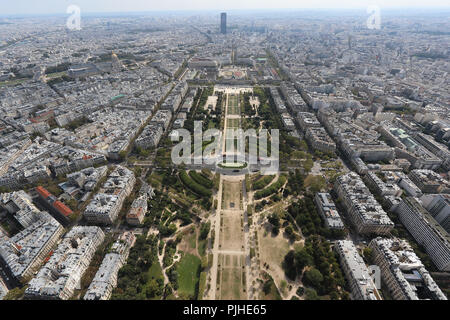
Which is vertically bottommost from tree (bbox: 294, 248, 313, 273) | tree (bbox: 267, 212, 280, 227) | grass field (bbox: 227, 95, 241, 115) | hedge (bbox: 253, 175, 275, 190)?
tree (bbox: 294, 248, 313, 273)

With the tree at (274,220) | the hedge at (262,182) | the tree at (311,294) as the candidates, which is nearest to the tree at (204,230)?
the tree at (274,220)

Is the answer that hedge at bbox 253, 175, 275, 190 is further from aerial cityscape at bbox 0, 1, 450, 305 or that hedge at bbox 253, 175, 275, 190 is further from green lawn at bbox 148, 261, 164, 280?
green lawn at bbox 148, 261, 164, 280

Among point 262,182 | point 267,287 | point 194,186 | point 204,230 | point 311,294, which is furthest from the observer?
point 262,182

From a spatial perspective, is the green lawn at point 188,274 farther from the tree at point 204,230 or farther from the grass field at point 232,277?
the grass field at point 232,277

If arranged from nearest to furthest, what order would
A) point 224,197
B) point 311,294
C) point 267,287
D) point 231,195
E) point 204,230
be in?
point 311,294 < point 267,287 < point 204,230 < point 224,197 < point 231,195

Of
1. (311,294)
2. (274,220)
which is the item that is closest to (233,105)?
(274,220)

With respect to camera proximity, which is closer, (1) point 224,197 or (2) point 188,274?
(2) point 188,274

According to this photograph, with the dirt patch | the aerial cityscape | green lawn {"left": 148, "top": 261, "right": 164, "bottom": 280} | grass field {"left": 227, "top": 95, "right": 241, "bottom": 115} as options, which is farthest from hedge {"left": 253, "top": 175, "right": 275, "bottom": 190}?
grass field {"left": 227, "top": 95, "right": 241, "bottom": 115}

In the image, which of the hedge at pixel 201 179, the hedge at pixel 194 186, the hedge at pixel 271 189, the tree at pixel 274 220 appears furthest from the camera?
the hedge at pixel 201 179

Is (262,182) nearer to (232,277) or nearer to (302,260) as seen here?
(302,260)
